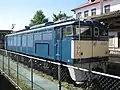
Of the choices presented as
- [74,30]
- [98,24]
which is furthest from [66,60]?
[98,24]

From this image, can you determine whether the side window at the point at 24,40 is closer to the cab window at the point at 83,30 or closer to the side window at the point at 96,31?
the side window at the point at 96,31

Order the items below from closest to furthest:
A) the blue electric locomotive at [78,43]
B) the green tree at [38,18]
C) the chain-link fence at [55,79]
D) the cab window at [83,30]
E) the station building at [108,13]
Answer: the chain-link fence at [55,79] < the blue electric locomotive at [78,43] < the cab window at [83,30] < the station building at [108,13] < the green tree at [38,18]

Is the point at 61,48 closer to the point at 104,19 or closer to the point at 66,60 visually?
the point at 66,60

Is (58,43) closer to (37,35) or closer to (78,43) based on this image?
(78,43)

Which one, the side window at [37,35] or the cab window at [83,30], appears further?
the side window at [37,35]

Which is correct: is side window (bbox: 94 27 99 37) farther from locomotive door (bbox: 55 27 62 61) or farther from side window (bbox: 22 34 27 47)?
side window (bbox: 22 34 27 47)

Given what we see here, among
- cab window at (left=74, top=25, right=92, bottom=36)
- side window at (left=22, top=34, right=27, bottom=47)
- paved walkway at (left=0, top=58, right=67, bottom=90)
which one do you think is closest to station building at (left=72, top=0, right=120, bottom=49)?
cab window at (left=74, top=25, right=92, bottom=36)

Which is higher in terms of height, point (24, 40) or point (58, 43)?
point (24, 40)

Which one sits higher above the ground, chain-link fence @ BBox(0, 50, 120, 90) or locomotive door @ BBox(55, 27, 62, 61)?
locomotive door @ BBox(55, 27, 62, 61)

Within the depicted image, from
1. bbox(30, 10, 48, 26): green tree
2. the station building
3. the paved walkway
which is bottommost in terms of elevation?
the paved walkway

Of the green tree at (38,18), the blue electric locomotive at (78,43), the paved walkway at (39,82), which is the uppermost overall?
the green tree at (38,18)

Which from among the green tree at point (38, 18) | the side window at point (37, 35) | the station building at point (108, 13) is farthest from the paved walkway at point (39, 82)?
the green tree at point (38, 18)

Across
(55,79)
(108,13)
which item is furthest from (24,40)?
(55,79)

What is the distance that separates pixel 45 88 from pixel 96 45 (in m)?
4.88
